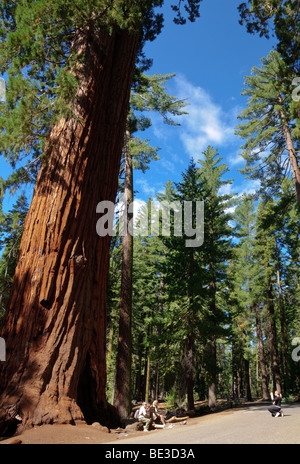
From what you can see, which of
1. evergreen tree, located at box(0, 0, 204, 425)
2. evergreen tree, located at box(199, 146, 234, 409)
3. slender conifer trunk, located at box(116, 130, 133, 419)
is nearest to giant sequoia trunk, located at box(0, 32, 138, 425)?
evergreen tree, located at box(0, 0, 204, 425)

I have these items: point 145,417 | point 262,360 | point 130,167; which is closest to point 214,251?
point 130,167

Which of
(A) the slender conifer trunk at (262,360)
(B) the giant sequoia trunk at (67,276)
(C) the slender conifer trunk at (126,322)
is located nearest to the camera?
(B) the giant sequoia trunk at (67,276)

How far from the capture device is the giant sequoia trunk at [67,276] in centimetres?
378

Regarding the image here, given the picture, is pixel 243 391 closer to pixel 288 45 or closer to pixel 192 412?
pixel 192 412

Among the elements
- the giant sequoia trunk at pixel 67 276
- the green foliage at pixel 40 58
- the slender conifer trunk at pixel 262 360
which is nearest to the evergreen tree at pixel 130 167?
the giant sequoia trunk at pixel 67 276

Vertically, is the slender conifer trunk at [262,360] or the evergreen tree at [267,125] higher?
the evergreen tree at [267,125]

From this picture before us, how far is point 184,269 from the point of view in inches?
623

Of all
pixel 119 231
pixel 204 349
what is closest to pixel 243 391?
pixel 204 349

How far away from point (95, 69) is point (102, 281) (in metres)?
4.11
